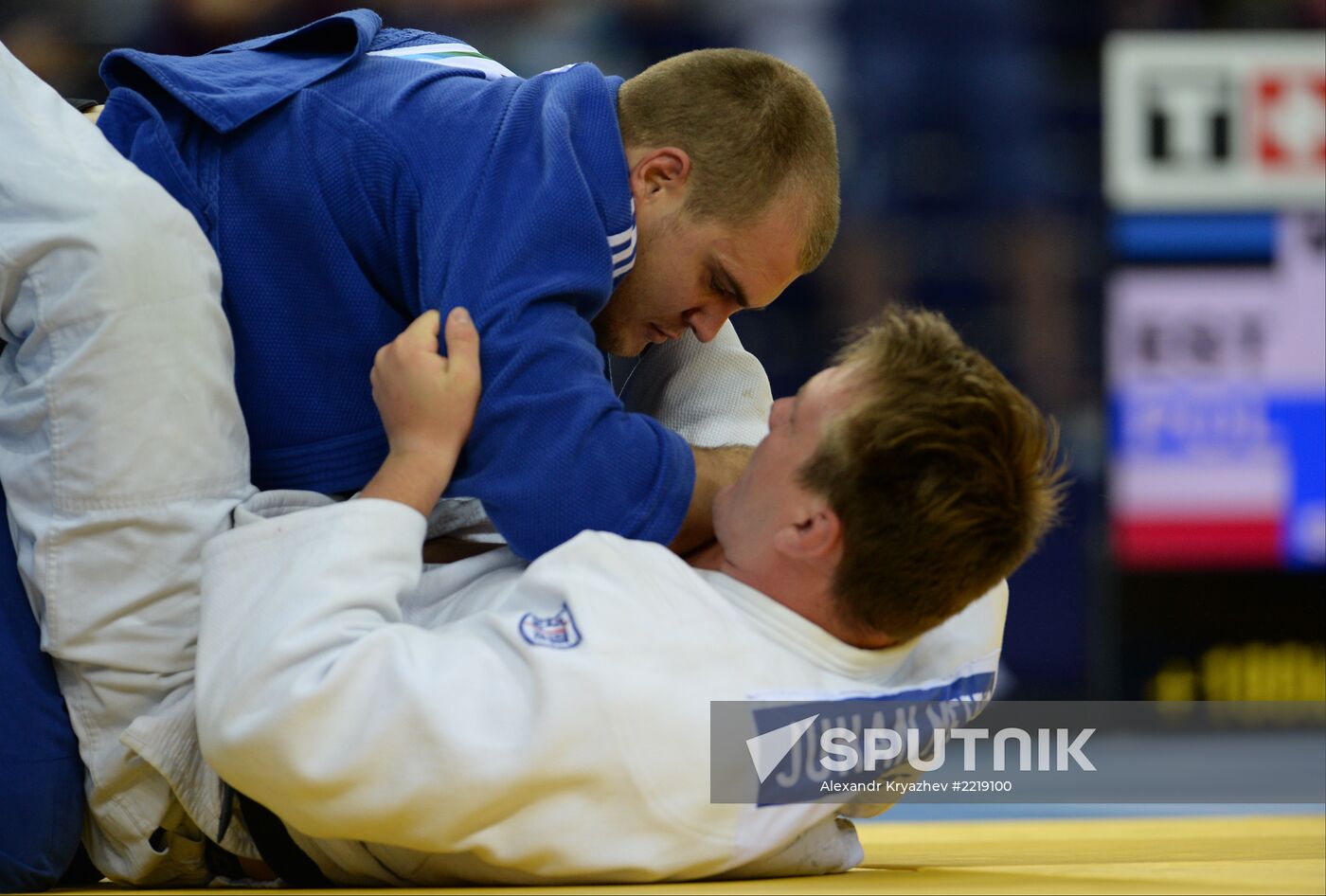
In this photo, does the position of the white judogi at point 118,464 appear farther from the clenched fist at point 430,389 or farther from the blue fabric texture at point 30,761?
the clenched fist at point 430,389

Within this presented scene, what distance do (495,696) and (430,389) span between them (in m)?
0.39

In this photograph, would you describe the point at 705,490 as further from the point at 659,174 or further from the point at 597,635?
the point at 659,174

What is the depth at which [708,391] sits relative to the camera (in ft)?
6.84

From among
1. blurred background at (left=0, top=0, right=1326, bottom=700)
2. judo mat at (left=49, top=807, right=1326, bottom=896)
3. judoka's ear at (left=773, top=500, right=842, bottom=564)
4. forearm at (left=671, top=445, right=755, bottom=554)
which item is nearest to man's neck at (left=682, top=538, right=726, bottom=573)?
forearm at (left=671, top=445, right=755, bottom=554)

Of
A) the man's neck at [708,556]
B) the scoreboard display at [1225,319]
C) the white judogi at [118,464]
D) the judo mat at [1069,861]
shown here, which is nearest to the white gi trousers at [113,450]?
the white judogi at [118,464]

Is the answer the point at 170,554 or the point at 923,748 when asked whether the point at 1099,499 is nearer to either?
the point at 923,748

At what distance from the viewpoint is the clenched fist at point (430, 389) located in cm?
166

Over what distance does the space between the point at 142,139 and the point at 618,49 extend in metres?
2.60

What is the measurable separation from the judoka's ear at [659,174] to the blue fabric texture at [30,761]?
884 mm

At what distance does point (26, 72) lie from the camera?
6.15ft

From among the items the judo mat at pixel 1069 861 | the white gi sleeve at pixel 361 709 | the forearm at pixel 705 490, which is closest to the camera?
the white gi sleeve at pixel 361 709

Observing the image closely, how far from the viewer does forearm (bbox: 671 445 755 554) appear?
175 centimetres

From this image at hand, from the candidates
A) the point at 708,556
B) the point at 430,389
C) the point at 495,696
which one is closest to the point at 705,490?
the point at 708,556

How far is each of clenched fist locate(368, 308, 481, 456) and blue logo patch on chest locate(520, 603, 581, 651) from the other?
10.1 inches
